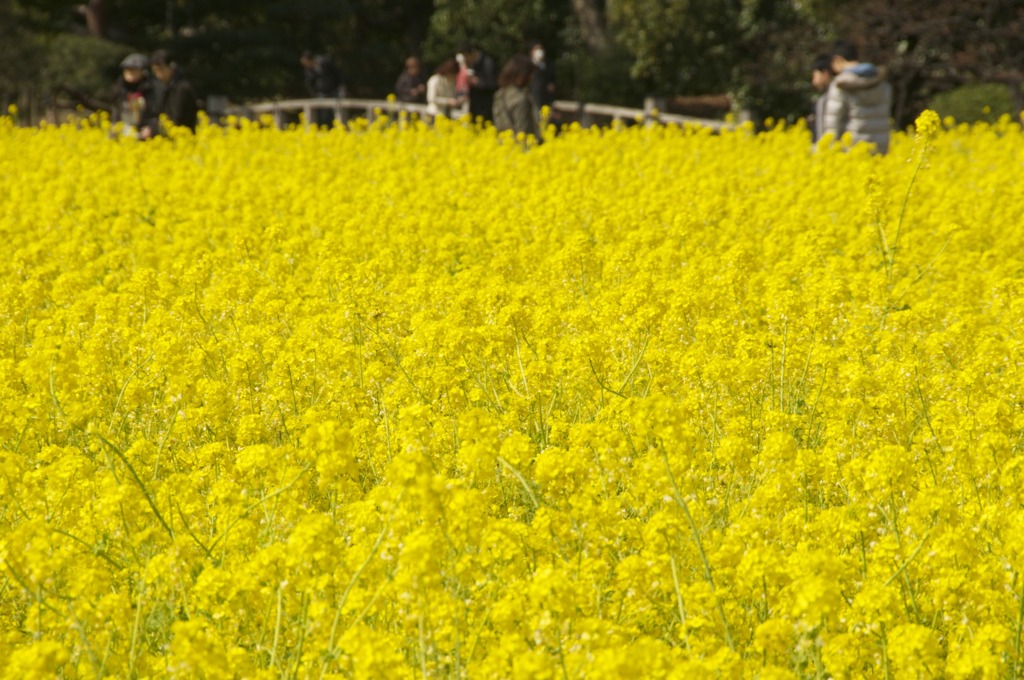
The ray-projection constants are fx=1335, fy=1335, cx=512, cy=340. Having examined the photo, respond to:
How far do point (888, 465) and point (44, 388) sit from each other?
9.92 ft

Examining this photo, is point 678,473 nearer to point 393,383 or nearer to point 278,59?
point 393,383

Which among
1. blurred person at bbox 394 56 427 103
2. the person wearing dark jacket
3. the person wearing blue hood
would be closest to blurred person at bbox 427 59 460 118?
blurred person at bbox 394 56 427 103

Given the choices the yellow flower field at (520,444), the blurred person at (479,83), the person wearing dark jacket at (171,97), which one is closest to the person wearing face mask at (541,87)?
the blurred person at (479,83)

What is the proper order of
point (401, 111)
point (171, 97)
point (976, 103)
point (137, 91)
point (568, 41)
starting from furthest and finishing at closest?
point (568, 41) → point (976, 103) → point (401, 111) → point (137, 91) → point (171, 97)

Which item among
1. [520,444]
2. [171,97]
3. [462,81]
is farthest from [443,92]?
[520,444]

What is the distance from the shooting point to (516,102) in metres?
14.2

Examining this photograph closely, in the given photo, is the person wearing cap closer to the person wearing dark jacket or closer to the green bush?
the person wearing dark jacket

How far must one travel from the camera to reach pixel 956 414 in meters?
4.79

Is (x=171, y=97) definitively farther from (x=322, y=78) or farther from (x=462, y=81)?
(x=322, y=78)

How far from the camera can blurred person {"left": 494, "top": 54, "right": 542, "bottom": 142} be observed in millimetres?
14047

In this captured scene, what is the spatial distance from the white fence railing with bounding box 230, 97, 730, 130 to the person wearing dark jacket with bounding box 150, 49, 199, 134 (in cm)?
372

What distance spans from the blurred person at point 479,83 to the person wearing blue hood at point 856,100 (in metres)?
5.30

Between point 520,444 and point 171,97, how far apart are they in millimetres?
12009

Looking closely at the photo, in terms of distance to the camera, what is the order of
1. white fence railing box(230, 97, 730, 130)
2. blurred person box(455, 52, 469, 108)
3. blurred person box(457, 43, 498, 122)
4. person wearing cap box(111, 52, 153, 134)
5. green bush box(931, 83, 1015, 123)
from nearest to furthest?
person wearing cap box(111, 52, 153, 134), blurred person box(457, 43, 498, 122), blurred person box(455, 52, 469, 108), white fence railing box(230, 97, 730, 130), green bush box(931, 83, 1015, 123)
